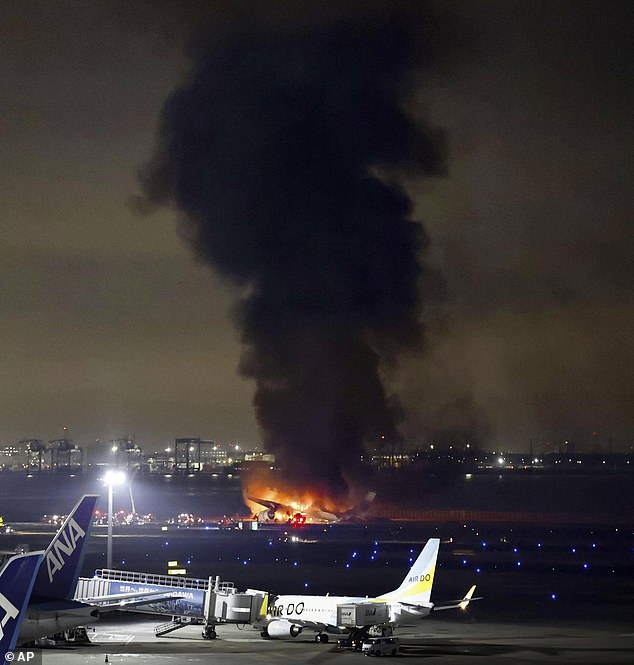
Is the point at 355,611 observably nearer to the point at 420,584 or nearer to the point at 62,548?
the point at 420,584

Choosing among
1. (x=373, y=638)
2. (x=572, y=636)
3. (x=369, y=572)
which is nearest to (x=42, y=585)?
(x=373, y=638)

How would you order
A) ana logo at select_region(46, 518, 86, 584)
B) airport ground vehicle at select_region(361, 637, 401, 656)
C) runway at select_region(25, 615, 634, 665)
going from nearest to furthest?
ana logo at select_region(46, 518, 86, 584), runway at select_region(25, 615, 634, 665), airport ground vehicle at select_region(361, 637, 401, 656)

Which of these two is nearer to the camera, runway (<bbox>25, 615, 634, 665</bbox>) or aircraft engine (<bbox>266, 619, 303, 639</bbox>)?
runway (<bbox>25, 615, 634, 665</bbox>)

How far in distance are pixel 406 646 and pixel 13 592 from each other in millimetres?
35971

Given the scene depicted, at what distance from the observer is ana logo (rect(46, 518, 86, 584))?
1516 inches

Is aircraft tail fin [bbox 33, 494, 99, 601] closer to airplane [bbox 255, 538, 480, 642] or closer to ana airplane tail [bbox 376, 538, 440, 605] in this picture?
airplane [bbox 255, 538, 480, 642]

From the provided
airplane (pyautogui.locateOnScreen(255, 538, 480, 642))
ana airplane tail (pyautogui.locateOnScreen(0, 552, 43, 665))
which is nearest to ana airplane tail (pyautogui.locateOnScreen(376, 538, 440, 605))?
airplane (pyautogui.locateOnScreen(255, 538, 480, 642))

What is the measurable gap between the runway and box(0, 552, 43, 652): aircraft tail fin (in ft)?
82.6

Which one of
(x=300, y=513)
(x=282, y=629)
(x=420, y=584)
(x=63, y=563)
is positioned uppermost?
(x=300, y=513)

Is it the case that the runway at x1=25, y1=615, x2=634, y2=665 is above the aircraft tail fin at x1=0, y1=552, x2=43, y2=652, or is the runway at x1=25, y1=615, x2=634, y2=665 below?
below

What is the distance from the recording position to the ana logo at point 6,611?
77.1 ft

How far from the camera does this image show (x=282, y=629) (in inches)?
2327

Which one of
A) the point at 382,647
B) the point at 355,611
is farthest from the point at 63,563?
the point at 355,611

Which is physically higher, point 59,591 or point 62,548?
point 62,548
